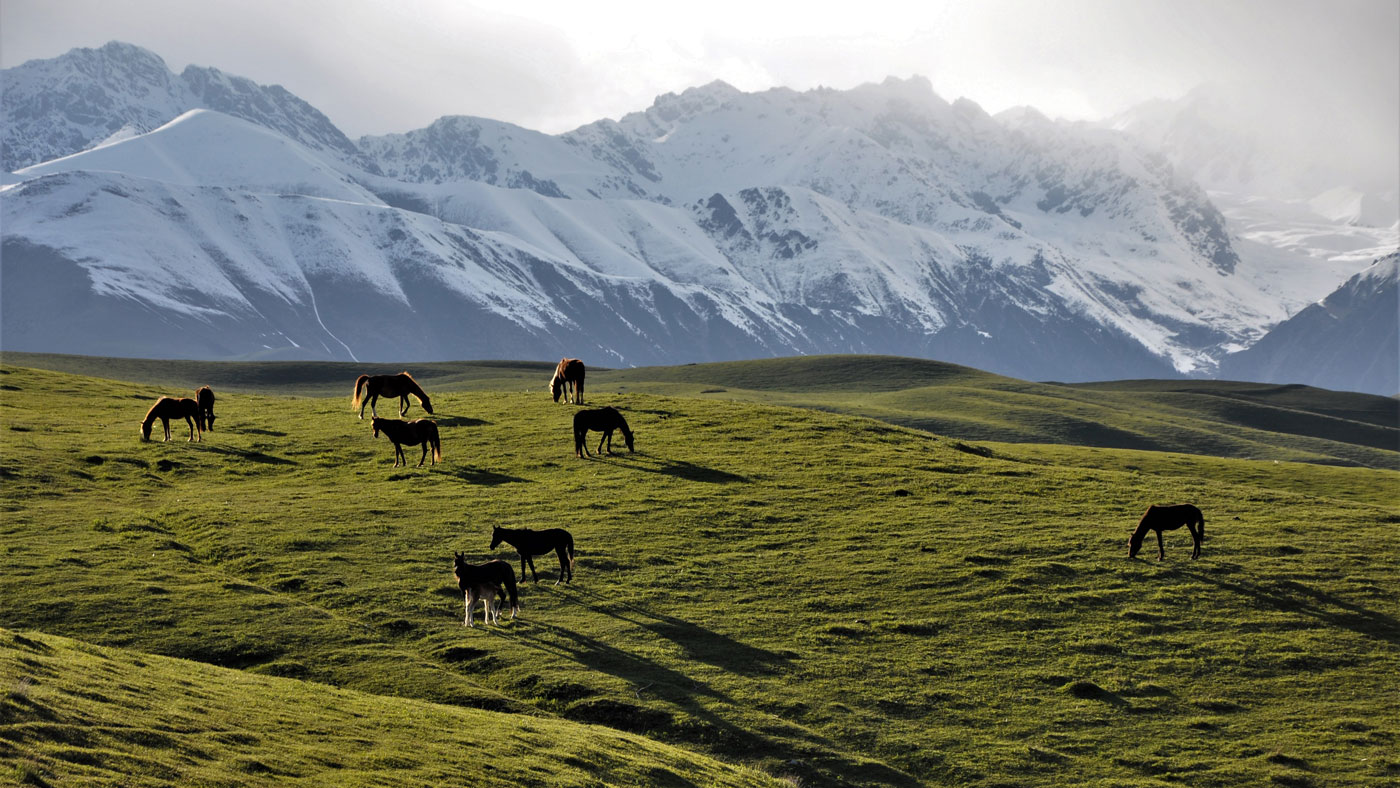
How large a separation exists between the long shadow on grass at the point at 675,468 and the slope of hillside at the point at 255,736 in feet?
70.1

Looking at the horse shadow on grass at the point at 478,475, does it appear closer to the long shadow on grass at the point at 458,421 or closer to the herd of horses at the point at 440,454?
the herd of horses at the point at 440,454

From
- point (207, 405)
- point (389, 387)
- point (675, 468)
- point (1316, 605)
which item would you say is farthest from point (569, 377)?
point (1316, 605)

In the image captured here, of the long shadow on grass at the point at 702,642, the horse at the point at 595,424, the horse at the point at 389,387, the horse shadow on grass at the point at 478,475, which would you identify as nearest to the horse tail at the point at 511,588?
the long shadow on grass at the point at 702,642

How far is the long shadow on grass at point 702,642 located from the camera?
97.7ft

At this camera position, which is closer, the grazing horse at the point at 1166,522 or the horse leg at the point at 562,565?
the horse leg at the point at 562,565

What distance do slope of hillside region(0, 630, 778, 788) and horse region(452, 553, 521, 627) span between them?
523 cm

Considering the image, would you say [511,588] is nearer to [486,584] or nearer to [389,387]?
[486,584]

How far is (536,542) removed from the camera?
33375mm

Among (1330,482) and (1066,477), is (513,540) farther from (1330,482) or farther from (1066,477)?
(1330,482)

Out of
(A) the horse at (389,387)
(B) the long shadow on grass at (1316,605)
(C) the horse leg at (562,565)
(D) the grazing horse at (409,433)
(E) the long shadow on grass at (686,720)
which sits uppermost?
(A) the horse at (389,387)

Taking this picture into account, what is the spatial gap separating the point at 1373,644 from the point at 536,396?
1764 inches

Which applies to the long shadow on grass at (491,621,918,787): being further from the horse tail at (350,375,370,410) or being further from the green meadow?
the horse tail at (350,375,370,410)

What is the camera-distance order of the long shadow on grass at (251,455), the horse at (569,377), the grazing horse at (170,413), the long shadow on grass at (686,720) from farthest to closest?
1. the horse at (569,377)
2. the grazing horse at (170,413)
3. the long shadow on grass at (251,455)
4. the long shadow on grass at (686,720)

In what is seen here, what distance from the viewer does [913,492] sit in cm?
4606
